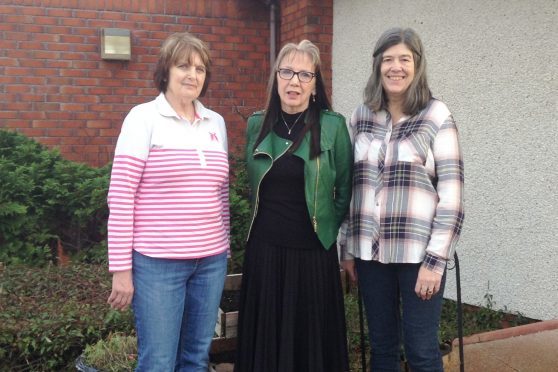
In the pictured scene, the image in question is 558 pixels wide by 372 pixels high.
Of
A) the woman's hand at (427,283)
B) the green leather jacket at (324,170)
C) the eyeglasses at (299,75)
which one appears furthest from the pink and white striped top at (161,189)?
the woman's hand at (427,283)

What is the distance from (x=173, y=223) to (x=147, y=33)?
14.4 ft

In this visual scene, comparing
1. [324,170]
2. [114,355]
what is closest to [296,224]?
[324,170]

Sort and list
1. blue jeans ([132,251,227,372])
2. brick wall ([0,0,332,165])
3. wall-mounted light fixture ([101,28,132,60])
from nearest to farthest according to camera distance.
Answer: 1. blue jeans ([132,251,227,372])
2. brick wall ([0,0,332,165])
3. wall-mounted light fixture ([101,28,132,60])

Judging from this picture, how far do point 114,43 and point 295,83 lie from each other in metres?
4.03

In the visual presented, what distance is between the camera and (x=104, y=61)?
639 centimetres

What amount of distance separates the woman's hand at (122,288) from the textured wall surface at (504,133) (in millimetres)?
2873

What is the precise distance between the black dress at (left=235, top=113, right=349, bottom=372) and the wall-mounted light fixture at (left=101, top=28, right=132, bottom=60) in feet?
12.7

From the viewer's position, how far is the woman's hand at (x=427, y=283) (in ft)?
8.48

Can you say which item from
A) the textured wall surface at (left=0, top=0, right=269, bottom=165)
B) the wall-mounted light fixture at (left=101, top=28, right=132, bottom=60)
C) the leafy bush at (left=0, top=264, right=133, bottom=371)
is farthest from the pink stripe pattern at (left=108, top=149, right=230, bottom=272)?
the wall-mounted light fixture at (left=101, top=28, right=132, bottom=60)

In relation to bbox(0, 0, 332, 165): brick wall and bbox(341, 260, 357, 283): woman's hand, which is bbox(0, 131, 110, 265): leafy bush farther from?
bbox(341, 260, 357, 283): woman's hand

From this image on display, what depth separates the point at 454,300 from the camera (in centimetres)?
492

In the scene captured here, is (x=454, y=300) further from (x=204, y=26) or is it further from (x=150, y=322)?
(x=204, y=26)

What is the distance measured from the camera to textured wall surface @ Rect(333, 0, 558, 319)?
4.12 meters

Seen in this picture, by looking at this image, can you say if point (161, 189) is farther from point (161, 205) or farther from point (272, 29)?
point (272, 29)
